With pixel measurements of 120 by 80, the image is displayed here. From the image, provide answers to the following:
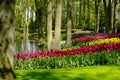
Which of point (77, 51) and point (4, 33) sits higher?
point (4, 33)

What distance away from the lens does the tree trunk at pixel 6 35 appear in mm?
6527

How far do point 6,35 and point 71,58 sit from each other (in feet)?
22.8

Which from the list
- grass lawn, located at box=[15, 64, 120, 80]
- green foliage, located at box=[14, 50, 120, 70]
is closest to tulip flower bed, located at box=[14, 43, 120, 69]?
green foliage, located at box=[14, 50, 120, 70]

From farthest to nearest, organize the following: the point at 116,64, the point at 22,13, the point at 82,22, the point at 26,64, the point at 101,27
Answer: the point at 82,22 < the point at 101,27 < the point at 22,13 < the point at 26,64 < the point at 116,64

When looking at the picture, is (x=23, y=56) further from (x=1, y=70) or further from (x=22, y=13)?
(x=22, y=13)

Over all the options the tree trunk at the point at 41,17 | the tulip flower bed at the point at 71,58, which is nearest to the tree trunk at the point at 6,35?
the tulip flower bed at the point at 71,58

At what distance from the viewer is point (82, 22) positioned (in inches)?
2694

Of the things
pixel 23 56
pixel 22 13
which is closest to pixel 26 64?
pixel 23 56

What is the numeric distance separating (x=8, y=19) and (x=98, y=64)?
7368 mm

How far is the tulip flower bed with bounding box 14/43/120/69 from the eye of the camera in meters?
13.1

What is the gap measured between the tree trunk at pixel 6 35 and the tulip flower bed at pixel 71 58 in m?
6.42

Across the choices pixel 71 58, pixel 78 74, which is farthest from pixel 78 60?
pixel 78 74

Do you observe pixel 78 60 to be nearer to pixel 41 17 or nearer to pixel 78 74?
pixel 78 74

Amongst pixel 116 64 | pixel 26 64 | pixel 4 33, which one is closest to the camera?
pixel 4 33
